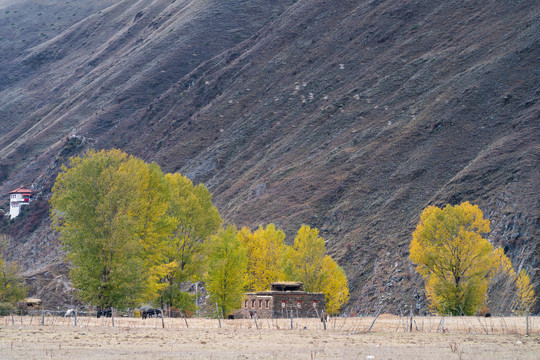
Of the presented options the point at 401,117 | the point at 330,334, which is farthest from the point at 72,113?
the point at 330,334

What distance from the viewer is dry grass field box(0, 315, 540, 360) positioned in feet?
70.5

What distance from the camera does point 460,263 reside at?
58188mm

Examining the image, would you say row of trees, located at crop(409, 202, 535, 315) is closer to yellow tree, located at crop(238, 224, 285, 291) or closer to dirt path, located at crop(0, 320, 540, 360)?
yellow tree, located at crop(238, 224, 285, 291)

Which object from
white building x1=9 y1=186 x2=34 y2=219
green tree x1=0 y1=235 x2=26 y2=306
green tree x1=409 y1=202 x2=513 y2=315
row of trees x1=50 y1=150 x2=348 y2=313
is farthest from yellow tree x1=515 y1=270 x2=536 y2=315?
white building x1=9 y1=186 x2=34 y2=219

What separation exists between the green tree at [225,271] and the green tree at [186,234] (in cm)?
126

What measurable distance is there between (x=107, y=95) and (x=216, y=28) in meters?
40.4

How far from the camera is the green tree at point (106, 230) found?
140 ft

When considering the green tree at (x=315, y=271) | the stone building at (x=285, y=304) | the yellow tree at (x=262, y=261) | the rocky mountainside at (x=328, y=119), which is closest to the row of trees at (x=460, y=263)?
the rocky mountainside at (x=328, y=119)

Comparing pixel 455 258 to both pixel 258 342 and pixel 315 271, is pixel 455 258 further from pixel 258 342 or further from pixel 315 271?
A: pixel 258 342

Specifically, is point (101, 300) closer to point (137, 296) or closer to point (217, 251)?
point (137, 296)

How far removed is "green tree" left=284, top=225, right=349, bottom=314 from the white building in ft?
279

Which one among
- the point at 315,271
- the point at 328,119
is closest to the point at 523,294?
the point at 315,271

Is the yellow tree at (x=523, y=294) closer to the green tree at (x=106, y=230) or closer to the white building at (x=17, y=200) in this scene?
the green tree at (x=106, y=230)

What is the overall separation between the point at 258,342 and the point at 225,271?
3127 centimetres
